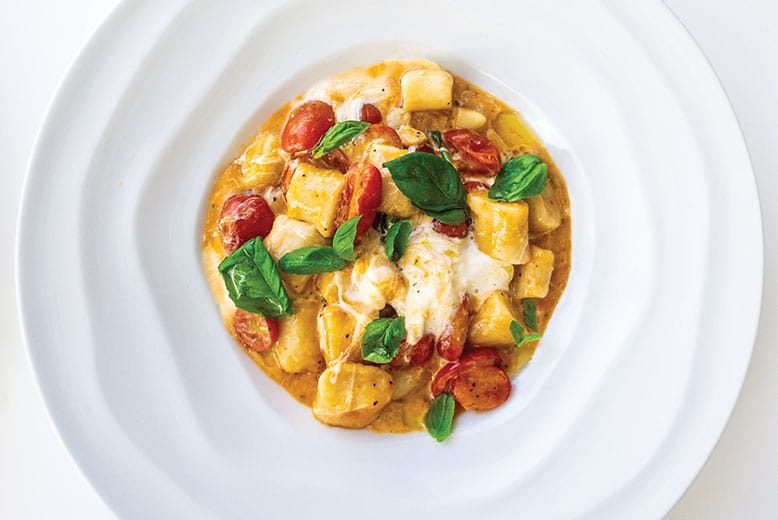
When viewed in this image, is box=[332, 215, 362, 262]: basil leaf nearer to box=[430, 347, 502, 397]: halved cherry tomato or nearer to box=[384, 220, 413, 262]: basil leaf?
box=[384, 220, 413, 262]: basil leaf

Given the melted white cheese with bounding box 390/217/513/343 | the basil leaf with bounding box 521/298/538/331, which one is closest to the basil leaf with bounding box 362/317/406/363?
the melted white cheese with bounding box 390/217/513/343

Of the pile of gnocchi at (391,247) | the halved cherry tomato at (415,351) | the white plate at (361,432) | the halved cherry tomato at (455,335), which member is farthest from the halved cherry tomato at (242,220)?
the halved cherry tomato at (455,335)

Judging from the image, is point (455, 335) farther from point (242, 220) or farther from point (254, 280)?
point (242, 220)

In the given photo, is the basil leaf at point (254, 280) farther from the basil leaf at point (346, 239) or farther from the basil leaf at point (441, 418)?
the basil leaf at point (441, 418)

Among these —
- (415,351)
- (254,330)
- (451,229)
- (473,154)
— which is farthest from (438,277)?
(254,330)

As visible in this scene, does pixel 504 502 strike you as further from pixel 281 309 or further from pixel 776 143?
pixel 776 143
